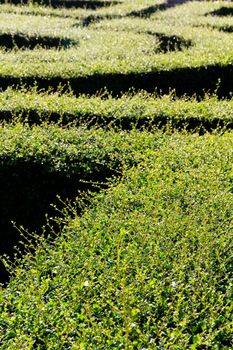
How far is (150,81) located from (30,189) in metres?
6.39

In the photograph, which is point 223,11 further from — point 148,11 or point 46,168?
point 46,168

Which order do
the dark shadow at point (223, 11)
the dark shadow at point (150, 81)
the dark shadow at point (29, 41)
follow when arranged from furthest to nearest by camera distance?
the dark shadow at point (223, 11) < the dark shadow at point (29, 41) < the dark shadow at point (150, 81)

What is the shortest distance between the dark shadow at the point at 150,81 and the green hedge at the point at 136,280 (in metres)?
7.29

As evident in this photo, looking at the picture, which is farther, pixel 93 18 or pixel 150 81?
pixel 93 18

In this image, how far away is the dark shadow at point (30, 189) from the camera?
9.36 meters

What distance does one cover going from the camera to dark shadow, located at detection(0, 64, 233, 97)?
14.3 m

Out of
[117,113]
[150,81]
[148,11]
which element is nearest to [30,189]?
[117,113]

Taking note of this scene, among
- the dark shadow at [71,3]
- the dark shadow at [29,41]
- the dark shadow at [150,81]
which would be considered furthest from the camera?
the dark shadow at [71,3]

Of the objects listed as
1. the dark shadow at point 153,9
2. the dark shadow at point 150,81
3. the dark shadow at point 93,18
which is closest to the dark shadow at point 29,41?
the dark shadow at point 93,18

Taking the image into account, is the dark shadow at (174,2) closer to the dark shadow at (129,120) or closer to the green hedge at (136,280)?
the dark shadow at (129,120)

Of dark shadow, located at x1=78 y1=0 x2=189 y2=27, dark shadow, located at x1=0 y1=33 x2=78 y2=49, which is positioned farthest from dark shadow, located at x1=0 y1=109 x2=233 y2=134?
dark shadow, located at x1=78 y1=0 x2=189 y2=27

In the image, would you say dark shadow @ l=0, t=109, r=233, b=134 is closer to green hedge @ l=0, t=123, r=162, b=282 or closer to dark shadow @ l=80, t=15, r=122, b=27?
green hedge @ l=0, t=123, r=162, b=282

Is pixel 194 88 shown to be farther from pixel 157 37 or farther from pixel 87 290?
pixel 87 290

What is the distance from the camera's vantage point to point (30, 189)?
9625 mm
